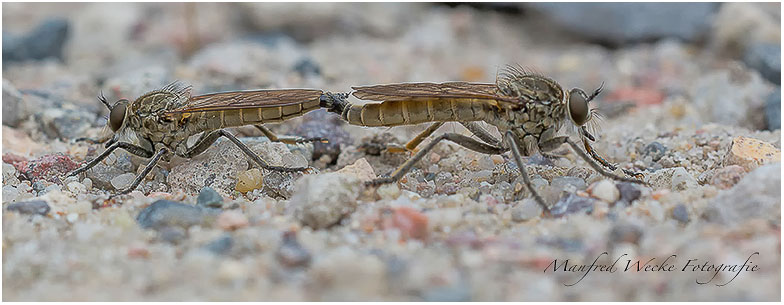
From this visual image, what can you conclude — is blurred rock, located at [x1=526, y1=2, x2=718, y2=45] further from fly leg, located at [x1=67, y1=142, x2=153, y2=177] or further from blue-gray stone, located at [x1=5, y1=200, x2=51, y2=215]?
blue-gray stone, located at [x1=5, y1=200, x2=51, y2=215]

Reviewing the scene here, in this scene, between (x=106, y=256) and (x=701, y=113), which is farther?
(x=701, y=113)

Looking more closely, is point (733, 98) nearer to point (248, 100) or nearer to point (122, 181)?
point (248, 100)

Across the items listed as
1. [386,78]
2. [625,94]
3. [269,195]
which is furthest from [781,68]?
[269,195]

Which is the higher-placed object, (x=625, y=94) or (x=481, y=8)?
(x=481, y=8)

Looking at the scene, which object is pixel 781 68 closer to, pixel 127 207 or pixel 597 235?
pixel 597 235

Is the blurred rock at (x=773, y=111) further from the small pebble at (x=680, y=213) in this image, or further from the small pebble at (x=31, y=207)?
the small pebble at (x=31, y=207)

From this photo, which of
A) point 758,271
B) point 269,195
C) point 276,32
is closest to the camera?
point 758,271
